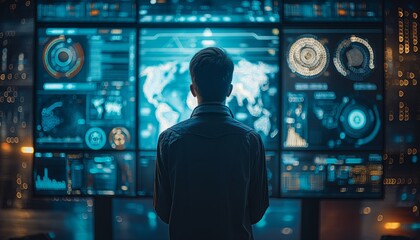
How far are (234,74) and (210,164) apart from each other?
6.11 feet

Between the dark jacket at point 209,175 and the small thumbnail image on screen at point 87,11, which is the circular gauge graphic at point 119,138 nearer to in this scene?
the small thumbnail image on screen at point 87,11

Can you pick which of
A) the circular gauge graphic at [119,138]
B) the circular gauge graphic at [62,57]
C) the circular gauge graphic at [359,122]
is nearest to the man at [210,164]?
the circular gauge graphic at [119,138]

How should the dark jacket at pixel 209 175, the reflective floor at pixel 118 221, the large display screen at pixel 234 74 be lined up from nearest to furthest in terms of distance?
the dark jacket at pixel 209 175, the large display screen at pixel 234 74, the reflective floor at pixel 118 221

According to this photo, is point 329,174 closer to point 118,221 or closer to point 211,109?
point 118,221

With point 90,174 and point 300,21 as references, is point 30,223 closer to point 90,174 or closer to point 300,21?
point 90,174

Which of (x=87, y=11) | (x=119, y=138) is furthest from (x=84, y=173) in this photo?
(x=87, y=11)

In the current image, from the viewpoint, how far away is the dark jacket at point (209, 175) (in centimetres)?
194

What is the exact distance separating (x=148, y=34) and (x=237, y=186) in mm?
2101

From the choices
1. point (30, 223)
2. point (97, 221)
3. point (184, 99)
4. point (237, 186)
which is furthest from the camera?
point (30, 223)

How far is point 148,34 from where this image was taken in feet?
12.3

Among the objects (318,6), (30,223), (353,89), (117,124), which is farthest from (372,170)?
(30,223)

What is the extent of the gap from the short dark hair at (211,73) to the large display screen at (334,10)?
1.91 m

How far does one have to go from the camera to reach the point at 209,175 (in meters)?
1.94

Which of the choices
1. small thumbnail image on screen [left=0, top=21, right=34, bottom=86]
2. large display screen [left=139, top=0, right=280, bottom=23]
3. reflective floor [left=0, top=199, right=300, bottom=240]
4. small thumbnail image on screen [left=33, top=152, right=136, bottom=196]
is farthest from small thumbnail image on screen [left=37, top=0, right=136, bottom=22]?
reflective floor [left=0, top=199, right=300, bottom=240]
